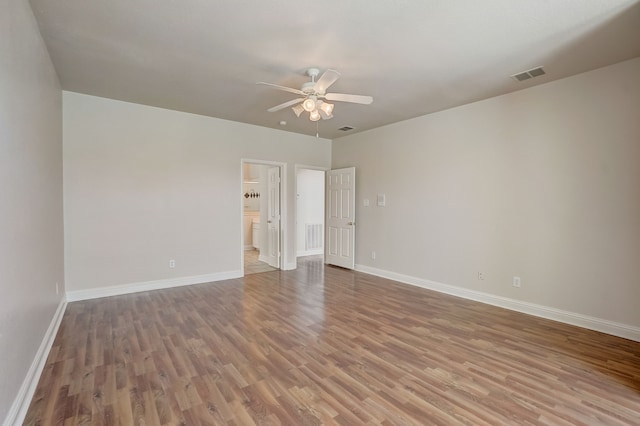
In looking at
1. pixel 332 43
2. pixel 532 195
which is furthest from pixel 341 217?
pixel 332 43

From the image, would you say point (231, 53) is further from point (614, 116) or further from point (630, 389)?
point (630, 389)

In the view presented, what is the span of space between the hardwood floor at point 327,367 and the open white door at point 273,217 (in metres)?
2.33

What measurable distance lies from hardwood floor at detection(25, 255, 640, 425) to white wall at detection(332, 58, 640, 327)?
22.4 inches

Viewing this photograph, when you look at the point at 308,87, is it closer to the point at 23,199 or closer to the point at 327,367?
the point at 23,199

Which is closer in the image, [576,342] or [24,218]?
[24,218]

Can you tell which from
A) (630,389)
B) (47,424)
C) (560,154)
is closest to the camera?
(47,424)

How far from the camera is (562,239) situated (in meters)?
3.55

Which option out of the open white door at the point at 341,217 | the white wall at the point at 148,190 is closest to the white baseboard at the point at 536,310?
the open white door at the point at 341,217

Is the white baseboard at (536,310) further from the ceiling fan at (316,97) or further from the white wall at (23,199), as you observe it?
the white wall at (23,199)

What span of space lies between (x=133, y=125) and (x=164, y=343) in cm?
323

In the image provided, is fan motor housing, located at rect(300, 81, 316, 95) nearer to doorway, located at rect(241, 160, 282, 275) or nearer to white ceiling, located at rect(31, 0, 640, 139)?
white ceiling, located at rect(31, 0, 640, 139)

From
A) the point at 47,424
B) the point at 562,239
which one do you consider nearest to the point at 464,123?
the point at 562,239

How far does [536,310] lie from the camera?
3.74 meters

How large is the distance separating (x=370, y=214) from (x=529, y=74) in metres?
3.31
